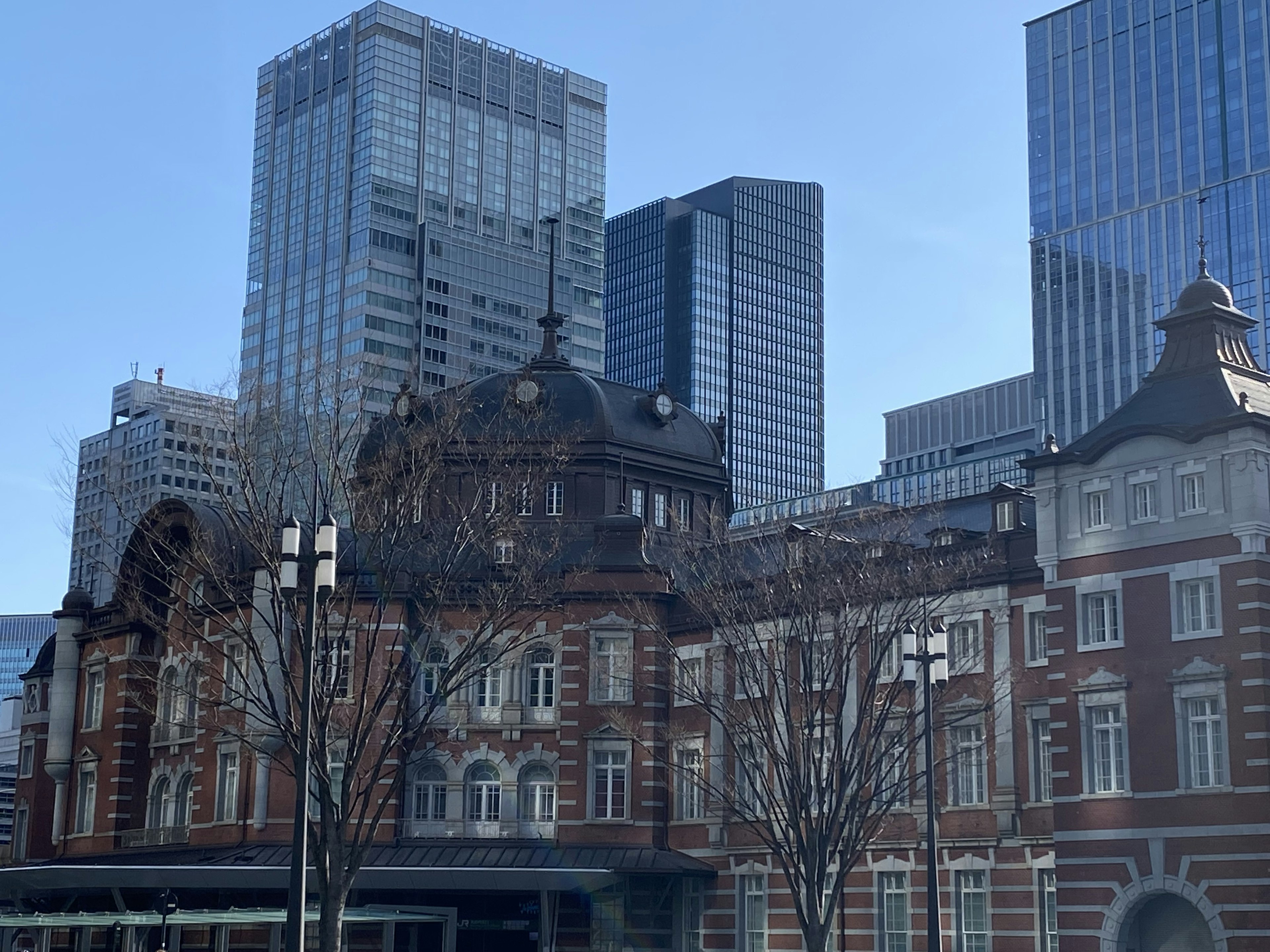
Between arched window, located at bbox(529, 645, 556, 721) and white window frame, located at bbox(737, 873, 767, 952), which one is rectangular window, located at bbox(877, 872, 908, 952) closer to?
white window frame, located at bbox(737, 873, 767, 952)

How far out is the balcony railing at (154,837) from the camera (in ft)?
205

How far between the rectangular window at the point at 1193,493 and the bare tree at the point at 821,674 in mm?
6020

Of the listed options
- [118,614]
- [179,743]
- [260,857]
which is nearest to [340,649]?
[260,857]

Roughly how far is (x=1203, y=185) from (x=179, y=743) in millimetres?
125912

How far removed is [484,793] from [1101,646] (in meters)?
22.2

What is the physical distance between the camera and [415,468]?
34.1 metres

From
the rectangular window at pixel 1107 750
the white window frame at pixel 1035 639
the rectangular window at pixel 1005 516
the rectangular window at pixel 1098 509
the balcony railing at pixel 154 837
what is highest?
the rectangular window at pixel 1005 516

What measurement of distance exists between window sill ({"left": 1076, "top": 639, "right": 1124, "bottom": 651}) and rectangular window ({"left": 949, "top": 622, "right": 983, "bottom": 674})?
3014 mm

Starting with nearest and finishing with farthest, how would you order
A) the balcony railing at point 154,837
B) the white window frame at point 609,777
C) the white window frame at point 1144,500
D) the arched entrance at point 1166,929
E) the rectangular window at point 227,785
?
the arched entrance at point 1166,929
the white window frame at point 1144,500
the white window frame at point 609,777
the rectangular window at point 227,785
the balcony railing at point 154,837

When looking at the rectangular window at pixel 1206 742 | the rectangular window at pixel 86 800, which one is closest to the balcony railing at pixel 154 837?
the rectangular window at pixel 86 800

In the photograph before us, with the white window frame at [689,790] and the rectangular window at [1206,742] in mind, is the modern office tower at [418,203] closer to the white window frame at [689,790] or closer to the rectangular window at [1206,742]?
the white window frame at [689,790]

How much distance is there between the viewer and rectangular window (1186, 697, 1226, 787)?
42719 mm

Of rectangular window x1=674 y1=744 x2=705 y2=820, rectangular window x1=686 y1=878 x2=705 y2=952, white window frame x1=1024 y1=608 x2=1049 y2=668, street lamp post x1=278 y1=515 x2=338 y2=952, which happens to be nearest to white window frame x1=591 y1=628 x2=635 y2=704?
rectangular window x1=674 y1=744 x2=705 y2=820

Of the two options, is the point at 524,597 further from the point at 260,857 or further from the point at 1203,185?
the point at 1203,185
